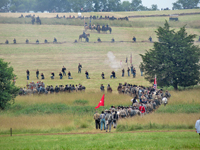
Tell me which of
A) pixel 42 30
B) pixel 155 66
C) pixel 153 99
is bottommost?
pixel 153 99

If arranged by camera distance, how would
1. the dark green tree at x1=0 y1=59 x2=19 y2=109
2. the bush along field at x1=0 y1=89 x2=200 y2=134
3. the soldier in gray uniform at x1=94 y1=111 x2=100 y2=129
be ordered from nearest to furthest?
the bush along field at x1=0 y1=89 x2=200 y2=134
the soldier in gray uniform at x1=94 y1=111 x2=100 y2=129
the dark green tree at x1=0 y1=59 x2=19 y2=109

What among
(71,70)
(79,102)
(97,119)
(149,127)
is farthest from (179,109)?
(71,70)

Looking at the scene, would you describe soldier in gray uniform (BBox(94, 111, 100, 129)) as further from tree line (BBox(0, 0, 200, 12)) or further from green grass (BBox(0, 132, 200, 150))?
tree line (BBox(0, 0, 200, 12))

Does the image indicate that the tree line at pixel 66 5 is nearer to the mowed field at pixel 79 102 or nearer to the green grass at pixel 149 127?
the mowed field at pixel 79 102

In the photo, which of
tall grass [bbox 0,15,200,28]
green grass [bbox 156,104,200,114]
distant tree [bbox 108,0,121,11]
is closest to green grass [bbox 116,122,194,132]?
green grass [bbox 156,104,200,114]

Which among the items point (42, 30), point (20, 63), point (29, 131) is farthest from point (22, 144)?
point (42, 30)

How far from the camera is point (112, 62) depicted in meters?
54.4

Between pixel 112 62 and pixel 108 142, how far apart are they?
128 feet

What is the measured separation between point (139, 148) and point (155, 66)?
72.9ft

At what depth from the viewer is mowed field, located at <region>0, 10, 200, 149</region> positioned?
16469 millimetres

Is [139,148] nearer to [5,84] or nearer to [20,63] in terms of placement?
[5,84]

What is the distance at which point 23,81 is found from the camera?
42.1m

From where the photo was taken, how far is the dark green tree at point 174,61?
1355 inches

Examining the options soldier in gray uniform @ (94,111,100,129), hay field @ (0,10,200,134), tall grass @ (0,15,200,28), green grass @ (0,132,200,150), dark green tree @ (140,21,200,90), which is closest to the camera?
green grass @ (0,132,200,150)
